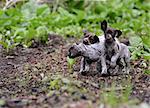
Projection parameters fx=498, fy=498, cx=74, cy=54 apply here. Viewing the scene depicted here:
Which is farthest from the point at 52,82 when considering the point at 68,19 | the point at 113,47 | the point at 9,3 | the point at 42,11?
the point at 9,3

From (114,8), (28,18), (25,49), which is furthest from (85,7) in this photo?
(25,49)

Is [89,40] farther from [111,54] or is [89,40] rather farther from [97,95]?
[97,95]

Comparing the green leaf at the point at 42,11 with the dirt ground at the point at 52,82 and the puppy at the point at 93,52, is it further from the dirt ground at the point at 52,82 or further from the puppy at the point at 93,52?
the puppy at the point at 93,52

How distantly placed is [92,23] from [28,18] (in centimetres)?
100

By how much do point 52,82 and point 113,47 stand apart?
0.78 metres

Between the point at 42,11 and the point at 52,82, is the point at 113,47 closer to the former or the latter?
the point at 52,82

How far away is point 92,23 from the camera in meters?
7.59

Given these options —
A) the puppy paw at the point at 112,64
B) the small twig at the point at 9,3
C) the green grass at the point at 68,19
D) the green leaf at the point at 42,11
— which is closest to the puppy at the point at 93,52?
the puppy paw at the point at 112,64

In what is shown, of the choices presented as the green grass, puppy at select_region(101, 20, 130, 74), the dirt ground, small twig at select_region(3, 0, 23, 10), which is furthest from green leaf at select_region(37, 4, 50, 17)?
puppy at select_region(101, 20, 130, 74)

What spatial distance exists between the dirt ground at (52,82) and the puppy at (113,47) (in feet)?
0.55

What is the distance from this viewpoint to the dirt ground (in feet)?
10.9

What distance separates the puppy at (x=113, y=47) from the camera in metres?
4.44

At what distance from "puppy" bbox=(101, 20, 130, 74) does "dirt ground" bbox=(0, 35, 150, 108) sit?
0.55ft

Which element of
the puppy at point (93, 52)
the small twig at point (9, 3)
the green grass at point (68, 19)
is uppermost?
the small twig at point (9, 3)
